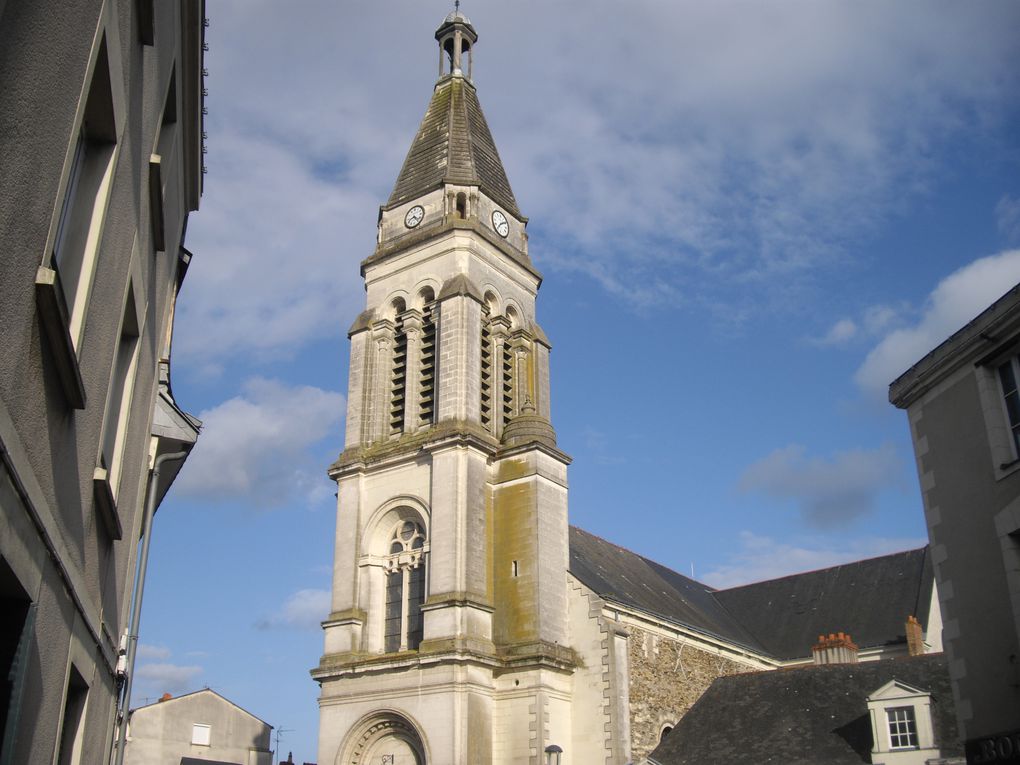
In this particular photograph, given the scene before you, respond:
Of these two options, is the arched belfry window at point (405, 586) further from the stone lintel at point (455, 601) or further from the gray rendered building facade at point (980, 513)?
the gray rendered building facade at point (980, 513)

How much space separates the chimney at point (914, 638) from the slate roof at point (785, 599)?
1222 mm

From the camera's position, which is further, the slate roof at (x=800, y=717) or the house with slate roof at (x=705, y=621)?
the house with slate roof at (x=705, y=621)

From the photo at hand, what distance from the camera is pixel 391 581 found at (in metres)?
27.1

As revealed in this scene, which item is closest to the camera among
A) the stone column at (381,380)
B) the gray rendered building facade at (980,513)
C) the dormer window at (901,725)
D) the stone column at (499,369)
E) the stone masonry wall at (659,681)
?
the gray rendered building facade at (980,513)

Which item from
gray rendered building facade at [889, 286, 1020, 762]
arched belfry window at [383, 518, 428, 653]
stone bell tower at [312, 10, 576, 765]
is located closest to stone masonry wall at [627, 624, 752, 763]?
stone bell tower at [312, 10, 576, 765]

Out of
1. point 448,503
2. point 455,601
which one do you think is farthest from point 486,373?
point 455,601

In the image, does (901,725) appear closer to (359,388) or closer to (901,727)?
(901,727)

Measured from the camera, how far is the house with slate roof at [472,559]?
24.6 meters

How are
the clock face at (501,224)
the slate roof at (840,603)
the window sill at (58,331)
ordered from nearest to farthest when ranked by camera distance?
1. the window sill at (58,331)
2. the clock face at (501,224)
3. the slate roof at (840,603)

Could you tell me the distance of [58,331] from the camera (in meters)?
4.60

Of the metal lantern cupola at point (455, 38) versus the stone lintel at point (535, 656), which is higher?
the metal lantern cupola at point (455, 38)

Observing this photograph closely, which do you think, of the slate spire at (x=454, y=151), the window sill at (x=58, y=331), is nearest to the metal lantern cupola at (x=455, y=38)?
the slate spire at (x=454, y=151)

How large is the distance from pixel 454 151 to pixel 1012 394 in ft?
77.7

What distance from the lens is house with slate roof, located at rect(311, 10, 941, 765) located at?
24.6 meters
